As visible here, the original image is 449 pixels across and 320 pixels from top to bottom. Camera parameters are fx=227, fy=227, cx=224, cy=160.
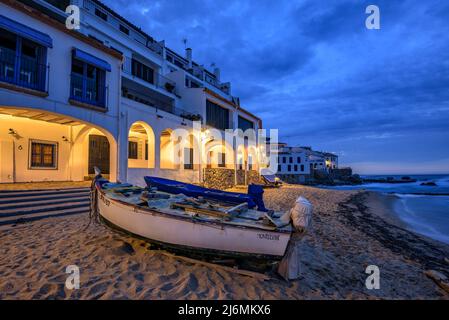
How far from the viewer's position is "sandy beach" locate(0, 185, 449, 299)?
133 inches

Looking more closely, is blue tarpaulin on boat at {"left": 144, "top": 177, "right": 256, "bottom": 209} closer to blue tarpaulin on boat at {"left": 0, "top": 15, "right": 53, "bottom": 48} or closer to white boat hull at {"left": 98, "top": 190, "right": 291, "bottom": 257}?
white boat hull at {"left": 98, "top": 190, "right": 291, "bottom": 257}

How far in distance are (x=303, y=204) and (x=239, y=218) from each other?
113cm

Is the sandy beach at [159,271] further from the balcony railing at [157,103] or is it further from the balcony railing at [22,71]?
the balcony railing at [157,103]

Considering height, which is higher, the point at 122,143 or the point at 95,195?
the point at 122,143

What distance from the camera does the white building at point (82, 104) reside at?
827 cm

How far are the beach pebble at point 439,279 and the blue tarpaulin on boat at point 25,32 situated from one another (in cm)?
1355

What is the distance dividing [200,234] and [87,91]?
31.9 feet

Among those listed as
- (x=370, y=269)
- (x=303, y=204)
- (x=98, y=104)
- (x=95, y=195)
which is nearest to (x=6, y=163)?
(x=98, y=104)

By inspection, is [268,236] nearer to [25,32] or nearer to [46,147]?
[25,32]

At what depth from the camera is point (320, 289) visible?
3855 mm

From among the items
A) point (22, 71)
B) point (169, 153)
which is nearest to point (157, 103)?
point (169, 153)

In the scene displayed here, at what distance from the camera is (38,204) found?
7.43 metres

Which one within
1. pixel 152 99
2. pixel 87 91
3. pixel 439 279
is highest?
pixel 152 99
